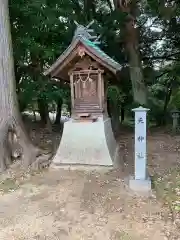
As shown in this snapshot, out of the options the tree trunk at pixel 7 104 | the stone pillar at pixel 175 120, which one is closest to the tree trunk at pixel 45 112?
the tree trunk at pixel 7 104

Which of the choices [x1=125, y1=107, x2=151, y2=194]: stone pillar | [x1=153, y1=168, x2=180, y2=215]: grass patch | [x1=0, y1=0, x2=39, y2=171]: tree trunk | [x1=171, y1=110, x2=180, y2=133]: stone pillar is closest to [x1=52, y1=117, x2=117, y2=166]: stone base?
[x1=0, y1=0, x2=39, y2=171]: tree trunk

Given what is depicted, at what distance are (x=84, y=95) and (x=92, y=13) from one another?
22.0 feet

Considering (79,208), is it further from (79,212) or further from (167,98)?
(167,98)

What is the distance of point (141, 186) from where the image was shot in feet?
17.7

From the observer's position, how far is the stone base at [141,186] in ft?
17.5

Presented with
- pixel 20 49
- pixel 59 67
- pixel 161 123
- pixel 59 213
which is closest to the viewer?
pixel 59 213

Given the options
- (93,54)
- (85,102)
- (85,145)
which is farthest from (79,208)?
(93,54)

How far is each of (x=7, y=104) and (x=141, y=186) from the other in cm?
376

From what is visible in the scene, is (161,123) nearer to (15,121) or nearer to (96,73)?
(96,73)

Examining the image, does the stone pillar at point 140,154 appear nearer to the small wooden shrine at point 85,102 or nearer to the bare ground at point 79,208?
the bare ground at point 79,208

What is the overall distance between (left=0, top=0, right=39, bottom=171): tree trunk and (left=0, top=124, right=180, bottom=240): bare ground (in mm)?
406

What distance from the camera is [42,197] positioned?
5.26m

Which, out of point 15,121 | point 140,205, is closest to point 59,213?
point 140,205

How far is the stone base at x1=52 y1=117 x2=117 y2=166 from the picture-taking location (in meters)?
6.71
